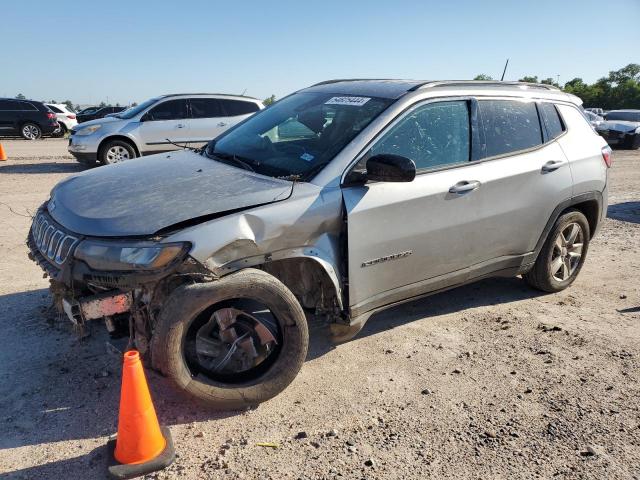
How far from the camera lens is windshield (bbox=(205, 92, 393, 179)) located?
3.41 m

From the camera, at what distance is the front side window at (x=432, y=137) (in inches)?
138

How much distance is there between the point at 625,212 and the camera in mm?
8609

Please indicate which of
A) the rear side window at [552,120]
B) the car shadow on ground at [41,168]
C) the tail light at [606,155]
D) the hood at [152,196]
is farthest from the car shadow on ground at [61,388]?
the car shadow on ground at [41,168]

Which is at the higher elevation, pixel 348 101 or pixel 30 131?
pixel 348 101

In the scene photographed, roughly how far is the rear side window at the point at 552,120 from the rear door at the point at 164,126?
853 centimetres

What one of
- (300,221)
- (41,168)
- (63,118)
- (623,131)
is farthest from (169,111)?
(623,131)

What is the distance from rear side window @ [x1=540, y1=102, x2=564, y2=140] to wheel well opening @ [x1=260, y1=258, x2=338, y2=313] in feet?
8.51

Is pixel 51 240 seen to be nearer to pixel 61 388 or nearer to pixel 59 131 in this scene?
pixel 61 388

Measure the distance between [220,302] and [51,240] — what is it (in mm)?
1049

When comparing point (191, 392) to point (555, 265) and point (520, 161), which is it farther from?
point (555, 265)

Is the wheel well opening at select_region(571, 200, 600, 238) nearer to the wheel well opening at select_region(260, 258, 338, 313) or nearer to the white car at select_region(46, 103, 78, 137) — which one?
the wheel well opening at select_region(260, 258, 338, 313)

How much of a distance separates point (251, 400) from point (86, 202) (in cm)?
153

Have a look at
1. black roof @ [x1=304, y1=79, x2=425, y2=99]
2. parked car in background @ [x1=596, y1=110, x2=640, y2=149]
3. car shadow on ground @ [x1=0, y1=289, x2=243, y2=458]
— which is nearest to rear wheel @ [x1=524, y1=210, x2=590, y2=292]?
black roof @ [x1=304, y1=79, x2=425, y2=99]

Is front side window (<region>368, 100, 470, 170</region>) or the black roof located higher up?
the black roof
